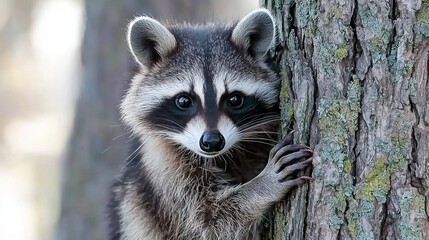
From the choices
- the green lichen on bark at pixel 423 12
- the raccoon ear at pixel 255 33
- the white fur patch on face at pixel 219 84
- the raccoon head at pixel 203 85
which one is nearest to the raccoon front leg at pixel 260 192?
the raccoon head at pixel 203 85

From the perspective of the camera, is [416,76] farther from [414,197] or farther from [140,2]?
[140,2]

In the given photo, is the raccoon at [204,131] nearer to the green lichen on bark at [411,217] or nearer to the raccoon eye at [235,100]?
the raccoon eye at [235,100]

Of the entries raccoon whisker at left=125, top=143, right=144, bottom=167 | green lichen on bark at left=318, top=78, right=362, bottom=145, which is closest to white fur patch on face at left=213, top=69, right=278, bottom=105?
green lichen on bark at left=318, top=78, right=362, bottom=145

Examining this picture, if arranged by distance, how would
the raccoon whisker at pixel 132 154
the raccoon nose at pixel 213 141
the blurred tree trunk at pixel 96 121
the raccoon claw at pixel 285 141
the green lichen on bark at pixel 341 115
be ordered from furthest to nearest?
the blurred tree trunk at pixel 96 121, the raccoon whisker at pixel 132 154, the raccoon nose at pixel 213 141, the raccoon claw at pixel 285 141, the green lichen on bark at pixel 341 115

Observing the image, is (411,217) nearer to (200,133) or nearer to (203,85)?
(200,133)

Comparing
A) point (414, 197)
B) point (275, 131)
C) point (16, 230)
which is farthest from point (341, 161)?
point (16, 230)

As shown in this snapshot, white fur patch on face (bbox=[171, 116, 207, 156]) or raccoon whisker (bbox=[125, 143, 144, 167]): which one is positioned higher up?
white fur patch on face (bbox=[171, 116, 207, 156])

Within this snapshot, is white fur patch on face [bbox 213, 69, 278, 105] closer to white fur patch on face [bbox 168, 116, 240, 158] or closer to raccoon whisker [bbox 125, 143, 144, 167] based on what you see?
white fur patch on face [bbox 168, 116, 240, 158]
